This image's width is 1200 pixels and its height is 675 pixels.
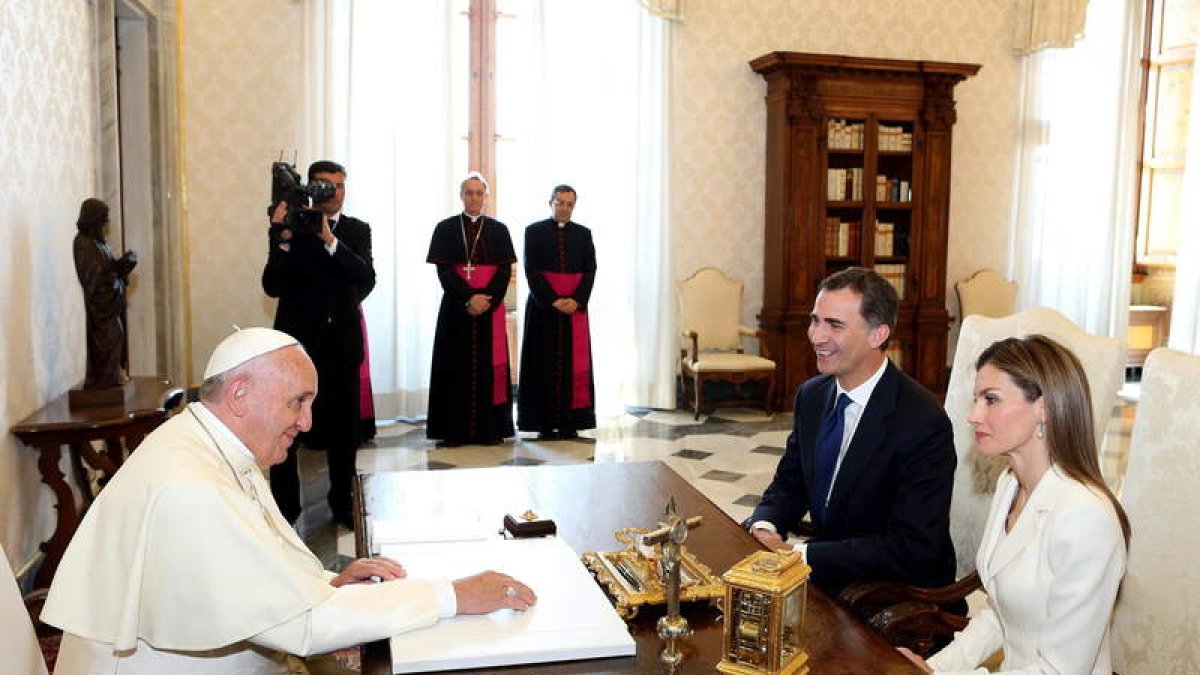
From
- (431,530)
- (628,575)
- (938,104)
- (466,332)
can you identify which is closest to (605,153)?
(466,332)

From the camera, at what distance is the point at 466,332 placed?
668 centimetres

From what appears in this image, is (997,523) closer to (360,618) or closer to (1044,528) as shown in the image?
(1044,528)

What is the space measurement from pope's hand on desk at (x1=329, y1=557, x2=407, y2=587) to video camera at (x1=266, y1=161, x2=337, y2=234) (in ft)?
9.59

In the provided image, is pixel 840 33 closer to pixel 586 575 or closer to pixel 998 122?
pixel 998 122

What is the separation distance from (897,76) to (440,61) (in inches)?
143

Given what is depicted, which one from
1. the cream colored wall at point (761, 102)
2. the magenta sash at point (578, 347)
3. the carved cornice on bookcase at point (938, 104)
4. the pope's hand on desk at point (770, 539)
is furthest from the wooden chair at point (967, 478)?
the carved cornice on bookcase at point (938, 104)

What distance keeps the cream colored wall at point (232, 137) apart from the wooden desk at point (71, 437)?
3.05 metres

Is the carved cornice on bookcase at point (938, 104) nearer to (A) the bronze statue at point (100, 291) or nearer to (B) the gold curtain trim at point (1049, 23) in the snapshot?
(B) the gold curtain trim at point (1049, 23)

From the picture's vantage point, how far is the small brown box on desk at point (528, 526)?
7.39ft

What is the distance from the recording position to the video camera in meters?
4.57

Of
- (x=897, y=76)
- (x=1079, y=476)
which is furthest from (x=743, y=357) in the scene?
(x=1079, y=476)

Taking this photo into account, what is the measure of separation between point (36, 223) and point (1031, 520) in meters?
3.80

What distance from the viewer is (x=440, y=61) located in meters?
7.46

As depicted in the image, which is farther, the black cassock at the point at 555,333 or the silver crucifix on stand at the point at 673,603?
the black cassock at the point at 555,333
